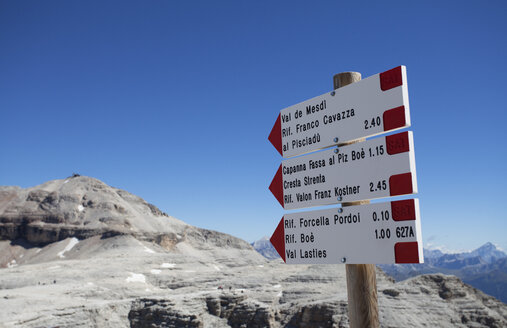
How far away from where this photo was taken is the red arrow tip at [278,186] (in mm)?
4828

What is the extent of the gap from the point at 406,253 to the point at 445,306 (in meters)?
29.7

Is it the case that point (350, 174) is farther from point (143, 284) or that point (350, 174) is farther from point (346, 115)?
point (143, 284)

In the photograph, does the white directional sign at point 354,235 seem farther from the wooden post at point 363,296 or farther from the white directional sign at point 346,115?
the white directional sign at point 346,115

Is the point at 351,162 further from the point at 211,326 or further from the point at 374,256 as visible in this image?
the point at 211,326

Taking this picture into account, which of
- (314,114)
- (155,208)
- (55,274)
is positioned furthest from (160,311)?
(155,208)

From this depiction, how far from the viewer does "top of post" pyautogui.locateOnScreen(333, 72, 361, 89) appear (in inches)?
168

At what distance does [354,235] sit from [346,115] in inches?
50.0

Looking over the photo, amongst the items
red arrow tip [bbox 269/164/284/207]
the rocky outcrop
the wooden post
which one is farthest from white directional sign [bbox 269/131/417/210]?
the rocky outcrop

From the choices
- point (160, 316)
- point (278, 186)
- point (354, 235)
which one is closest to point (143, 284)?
point (160, 316)

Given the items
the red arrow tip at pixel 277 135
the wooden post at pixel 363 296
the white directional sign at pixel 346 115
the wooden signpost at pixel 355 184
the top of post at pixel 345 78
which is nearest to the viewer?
the wooden signpost at pixel 355 184

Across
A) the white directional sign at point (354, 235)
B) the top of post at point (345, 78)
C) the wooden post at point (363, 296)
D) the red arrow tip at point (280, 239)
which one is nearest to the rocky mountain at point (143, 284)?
the red arrow tip at point (280, 239)

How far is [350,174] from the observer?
397cm

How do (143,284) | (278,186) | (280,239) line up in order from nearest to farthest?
(280,239) < (278,186) < (143,284)

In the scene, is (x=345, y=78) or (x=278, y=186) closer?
(x=345, y=78)
